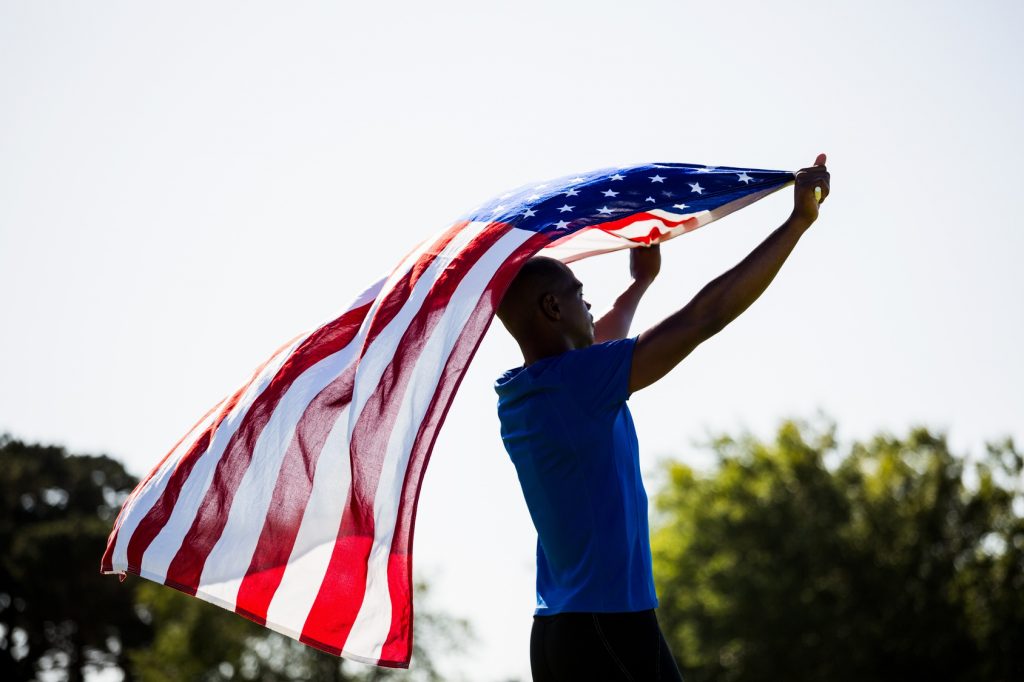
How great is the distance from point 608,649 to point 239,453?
195cm

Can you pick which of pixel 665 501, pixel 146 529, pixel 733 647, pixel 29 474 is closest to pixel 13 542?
pixel 29 474

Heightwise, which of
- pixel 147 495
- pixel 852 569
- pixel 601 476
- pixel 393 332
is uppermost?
pixel 393 332

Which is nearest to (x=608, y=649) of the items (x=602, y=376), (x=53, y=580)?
(x=602, y=376)

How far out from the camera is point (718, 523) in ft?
119

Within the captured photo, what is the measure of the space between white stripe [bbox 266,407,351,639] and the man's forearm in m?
1.71

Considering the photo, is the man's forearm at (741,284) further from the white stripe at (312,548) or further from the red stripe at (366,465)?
the white stripe at (312,548)

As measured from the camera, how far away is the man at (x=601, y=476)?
3311mm

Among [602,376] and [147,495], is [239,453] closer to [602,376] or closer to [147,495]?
[147,495]

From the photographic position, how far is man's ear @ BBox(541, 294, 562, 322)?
3.81 meters

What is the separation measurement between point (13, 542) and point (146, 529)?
165 ft

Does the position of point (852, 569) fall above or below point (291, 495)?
below

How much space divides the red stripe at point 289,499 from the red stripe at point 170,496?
0.40m

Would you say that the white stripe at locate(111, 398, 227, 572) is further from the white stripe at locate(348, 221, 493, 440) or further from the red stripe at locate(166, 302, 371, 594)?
the white stripe at locate(348, 221, 493, 440)

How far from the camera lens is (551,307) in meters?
3.83
